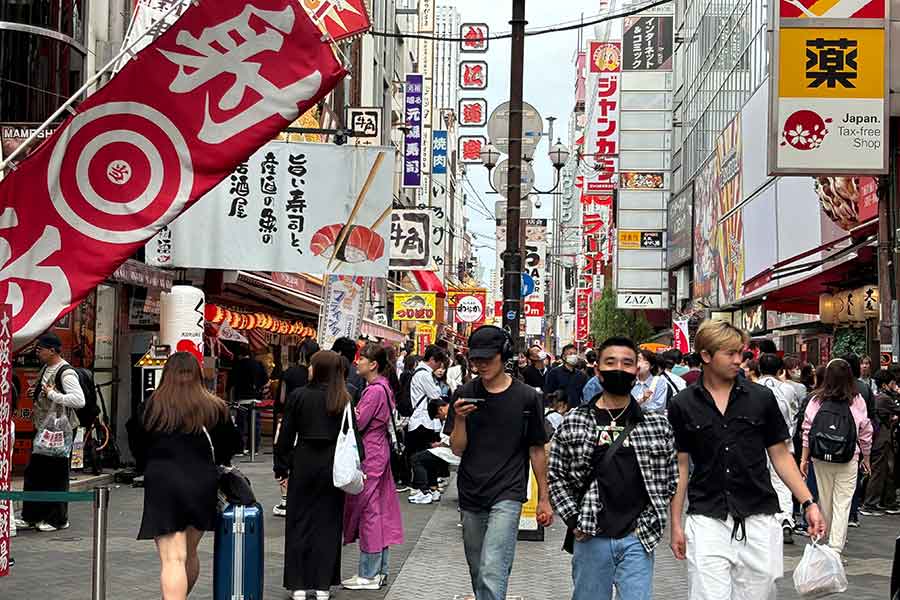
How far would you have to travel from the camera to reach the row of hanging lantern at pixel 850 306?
21.5m

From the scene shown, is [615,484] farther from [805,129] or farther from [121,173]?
[805,129]

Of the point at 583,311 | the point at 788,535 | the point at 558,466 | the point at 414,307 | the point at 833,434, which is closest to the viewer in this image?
the point at 558,466

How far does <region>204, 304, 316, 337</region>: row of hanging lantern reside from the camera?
72.1 ft

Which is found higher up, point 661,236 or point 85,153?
point 661,236

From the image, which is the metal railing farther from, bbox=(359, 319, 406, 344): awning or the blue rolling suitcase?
bbox=(359, 319, 406, 344): awning

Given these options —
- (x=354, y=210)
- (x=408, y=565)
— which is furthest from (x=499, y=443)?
(x=354, y=210)

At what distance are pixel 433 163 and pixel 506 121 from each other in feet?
199

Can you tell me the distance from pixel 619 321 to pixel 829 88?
53.7m

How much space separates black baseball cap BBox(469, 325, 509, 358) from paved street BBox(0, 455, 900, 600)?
3.04m

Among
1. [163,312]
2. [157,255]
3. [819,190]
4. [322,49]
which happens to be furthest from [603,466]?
[819,190]

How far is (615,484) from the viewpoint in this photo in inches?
242

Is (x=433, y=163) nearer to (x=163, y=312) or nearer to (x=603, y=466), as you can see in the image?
(x=163, y=312)

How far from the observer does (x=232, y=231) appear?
1792 cm

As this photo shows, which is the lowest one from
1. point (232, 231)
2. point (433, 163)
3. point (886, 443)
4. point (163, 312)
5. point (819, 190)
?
point (886, 443)
